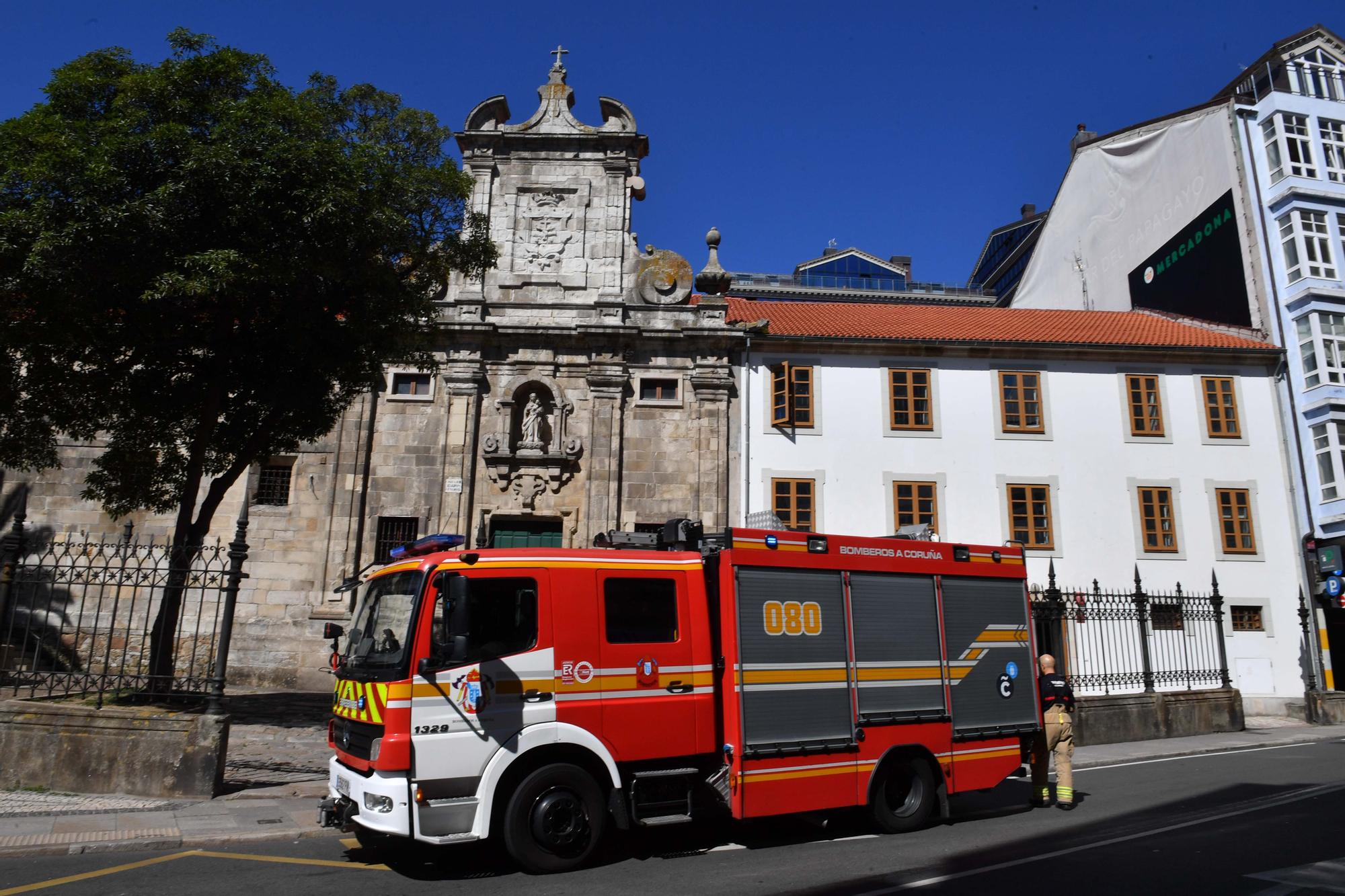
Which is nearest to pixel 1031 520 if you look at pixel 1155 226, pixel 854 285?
pixel 1155 226

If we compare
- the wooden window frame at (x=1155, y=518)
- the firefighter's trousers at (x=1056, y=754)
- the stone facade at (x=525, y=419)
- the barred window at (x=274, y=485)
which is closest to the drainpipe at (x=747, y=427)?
the stone facade at (x=525, y=419)

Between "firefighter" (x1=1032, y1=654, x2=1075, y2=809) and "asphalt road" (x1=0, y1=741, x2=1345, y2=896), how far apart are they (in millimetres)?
312

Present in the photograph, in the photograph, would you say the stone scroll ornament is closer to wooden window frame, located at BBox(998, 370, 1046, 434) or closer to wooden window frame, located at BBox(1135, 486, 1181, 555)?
wooden window frame, located at BBox(998, 370, 1046, 434)

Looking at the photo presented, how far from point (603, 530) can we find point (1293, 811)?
14381 mm

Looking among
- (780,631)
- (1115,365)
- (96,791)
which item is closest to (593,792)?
(780,631)

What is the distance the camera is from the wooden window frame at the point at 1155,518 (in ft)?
74.4

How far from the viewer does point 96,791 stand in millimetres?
9289

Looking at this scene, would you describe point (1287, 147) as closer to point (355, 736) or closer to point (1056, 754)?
point (1056, 754)

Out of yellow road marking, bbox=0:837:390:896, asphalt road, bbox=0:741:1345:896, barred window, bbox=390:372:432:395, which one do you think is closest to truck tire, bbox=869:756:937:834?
asphalt road, bbox=0:741:1345:896

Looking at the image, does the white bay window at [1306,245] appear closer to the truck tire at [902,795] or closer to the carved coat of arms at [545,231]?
the carved coat of arms at [545,231]

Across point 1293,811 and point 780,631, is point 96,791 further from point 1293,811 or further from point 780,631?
point 1293,811

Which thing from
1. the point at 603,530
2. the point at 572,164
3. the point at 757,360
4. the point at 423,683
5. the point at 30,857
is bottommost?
the point at 30,857

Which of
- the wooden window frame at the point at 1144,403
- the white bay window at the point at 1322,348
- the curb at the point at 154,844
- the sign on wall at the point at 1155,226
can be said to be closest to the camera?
the curb at the point at 154,844

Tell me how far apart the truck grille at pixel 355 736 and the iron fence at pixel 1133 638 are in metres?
11.9
